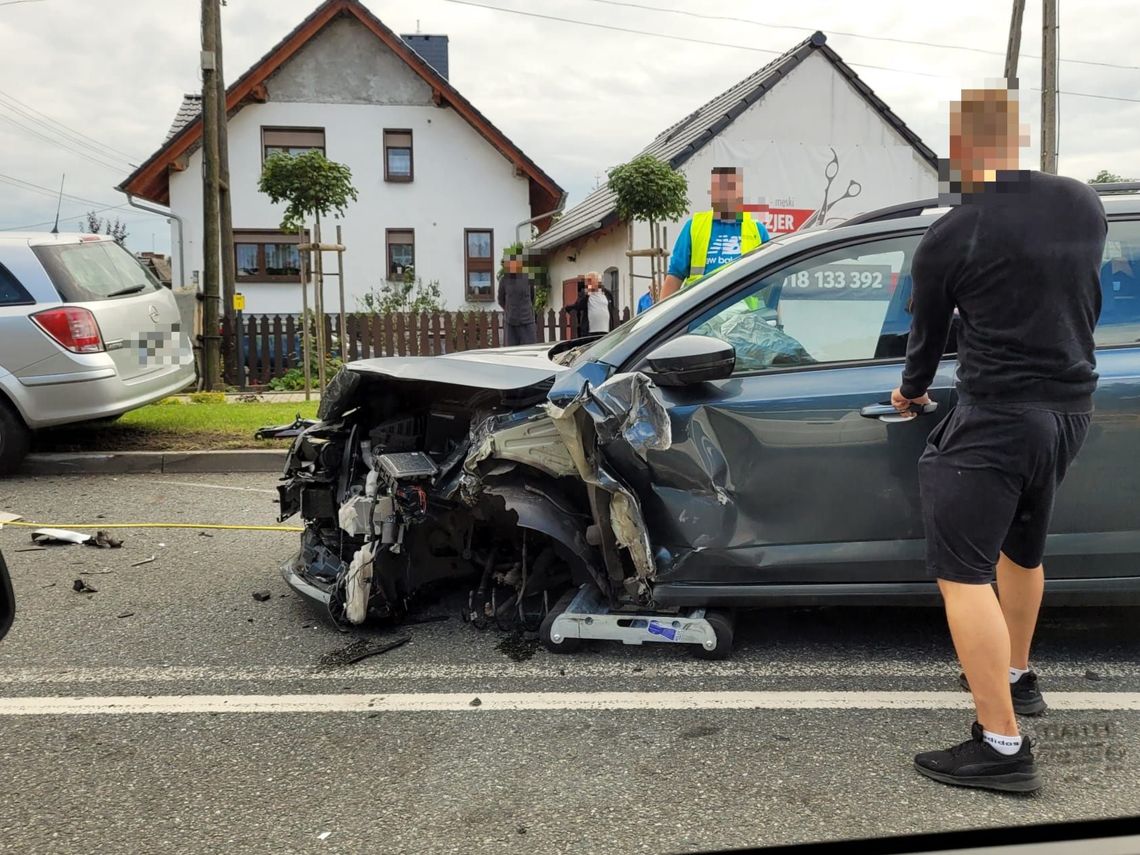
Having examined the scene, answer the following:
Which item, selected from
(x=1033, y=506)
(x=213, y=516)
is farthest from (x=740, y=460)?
(x=213, y=516)

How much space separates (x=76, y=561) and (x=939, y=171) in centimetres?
453

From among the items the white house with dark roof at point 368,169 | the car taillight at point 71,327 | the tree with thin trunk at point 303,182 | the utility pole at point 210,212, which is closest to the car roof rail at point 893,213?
the car taillight at point 71,327

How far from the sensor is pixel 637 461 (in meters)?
3.22

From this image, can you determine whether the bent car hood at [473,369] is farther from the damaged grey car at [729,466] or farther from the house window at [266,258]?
the house window at [266,258]

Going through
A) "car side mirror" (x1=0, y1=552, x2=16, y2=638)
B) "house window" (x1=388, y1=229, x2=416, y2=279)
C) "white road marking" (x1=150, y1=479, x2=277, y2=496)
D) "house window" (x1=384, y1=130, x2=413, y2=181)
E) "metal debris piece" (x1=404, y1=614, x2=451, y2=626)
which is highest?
"house window" (x1=384, y1=130, x2=413, y2=181)

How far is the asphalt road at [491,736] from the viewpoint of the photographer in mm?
2344

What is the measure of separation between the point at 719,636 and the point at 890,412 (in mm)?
1001

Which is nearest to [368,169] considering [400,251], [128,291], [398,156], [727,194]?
[398,156]

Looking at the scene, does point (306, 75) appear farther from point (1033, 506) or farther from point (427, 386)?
point (1033, 506)

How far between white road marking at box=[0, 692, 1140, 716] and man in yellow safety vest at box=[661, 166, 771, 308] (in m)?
3.00

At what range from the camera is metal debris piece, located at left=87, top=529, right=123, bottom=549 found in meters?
5.20

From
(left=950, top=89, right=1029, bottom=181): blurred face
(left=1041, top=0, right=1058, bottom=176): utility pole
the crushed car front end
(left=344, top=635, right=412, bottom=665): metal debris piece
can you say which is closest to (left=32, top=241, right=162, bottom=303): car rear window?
the crushed car front end

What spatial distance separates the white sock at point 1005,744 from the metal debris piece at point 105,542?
454 centimetres

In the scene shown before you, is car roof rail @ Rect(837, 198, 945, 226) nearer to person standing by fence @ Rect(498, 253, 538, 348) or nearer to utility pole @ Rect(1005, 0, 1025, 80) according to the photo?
person standing by fence @ Rect(498, 253, 538, 348)
